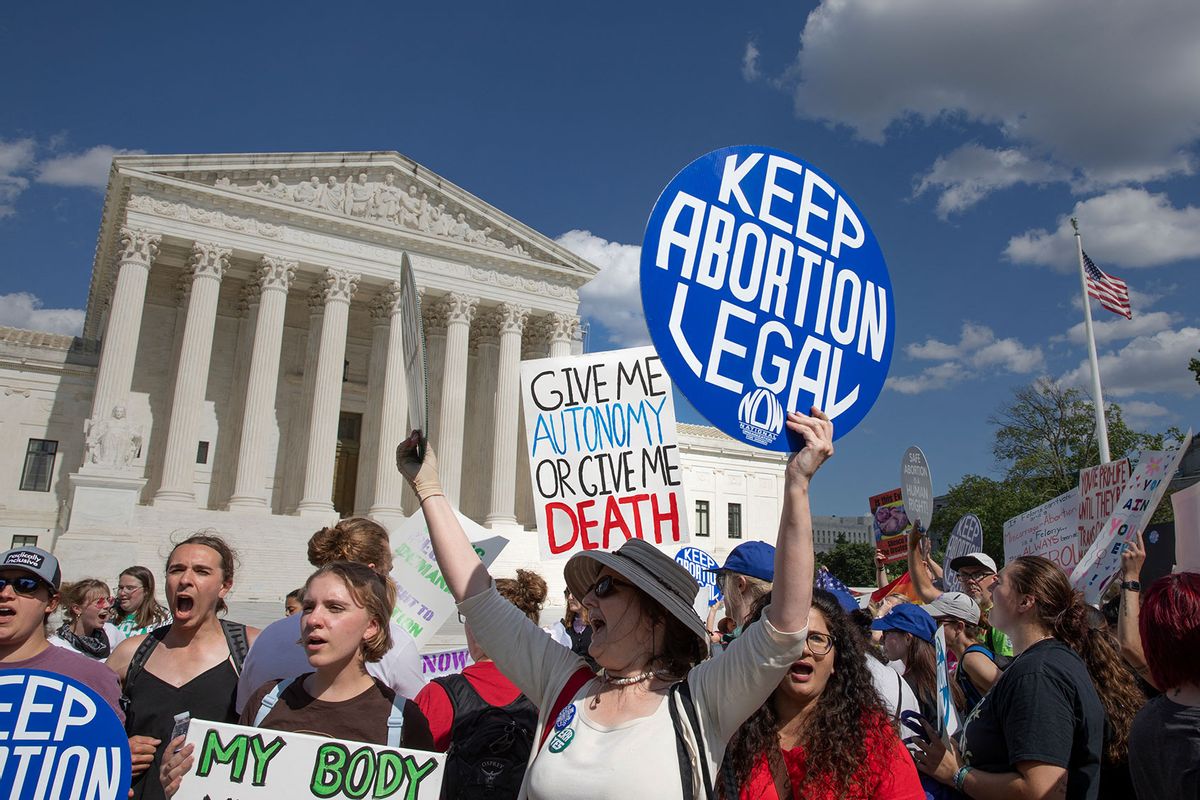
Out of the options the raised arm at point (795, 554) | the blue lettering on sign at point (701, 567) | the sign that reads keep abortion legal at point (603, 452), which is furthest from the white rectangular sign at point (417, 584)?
the blue lettering on sign at point (701, 567)

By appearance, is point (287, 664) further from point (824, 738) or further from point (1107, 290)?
point (1107, 290)

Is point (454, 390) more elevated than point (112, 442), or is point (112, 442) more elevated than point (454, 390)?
point (454, 390)

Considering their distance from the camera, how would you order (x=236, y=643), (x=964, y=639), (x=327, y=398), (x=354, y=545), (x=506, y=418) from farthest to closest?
(x=506, y=418) < (x=327, y=398) < (x=964, y=639) < (x=354, y=545) < (x=236, y=643)

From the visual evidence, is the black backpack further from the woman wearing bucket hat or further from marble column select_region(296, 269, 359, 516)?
marble column select_region(296, 269, 359, 516)

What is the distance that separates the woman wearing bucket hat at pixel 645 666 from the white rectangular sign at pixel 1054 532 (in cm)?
665

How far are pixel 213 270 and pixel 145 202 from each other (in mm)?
3222

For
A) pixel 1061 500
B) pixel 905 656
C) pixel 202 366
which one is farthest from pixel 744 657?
pixel 202 366

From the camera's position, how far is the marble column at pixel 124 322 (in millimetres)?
27938

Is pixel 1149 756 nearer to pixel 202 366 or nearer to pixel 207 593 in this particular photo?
pixel 207 593

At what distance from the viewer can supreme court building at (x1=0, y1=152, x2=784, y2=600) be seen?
92.6 ft

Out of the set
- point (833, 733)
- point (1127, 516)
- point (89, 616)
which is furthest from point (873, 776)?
point (89, 616)

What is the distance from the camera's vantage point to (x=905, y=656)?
4406 millimetres

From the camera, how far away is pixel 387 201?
113ft

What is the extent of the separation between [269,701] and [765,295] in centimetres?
236
